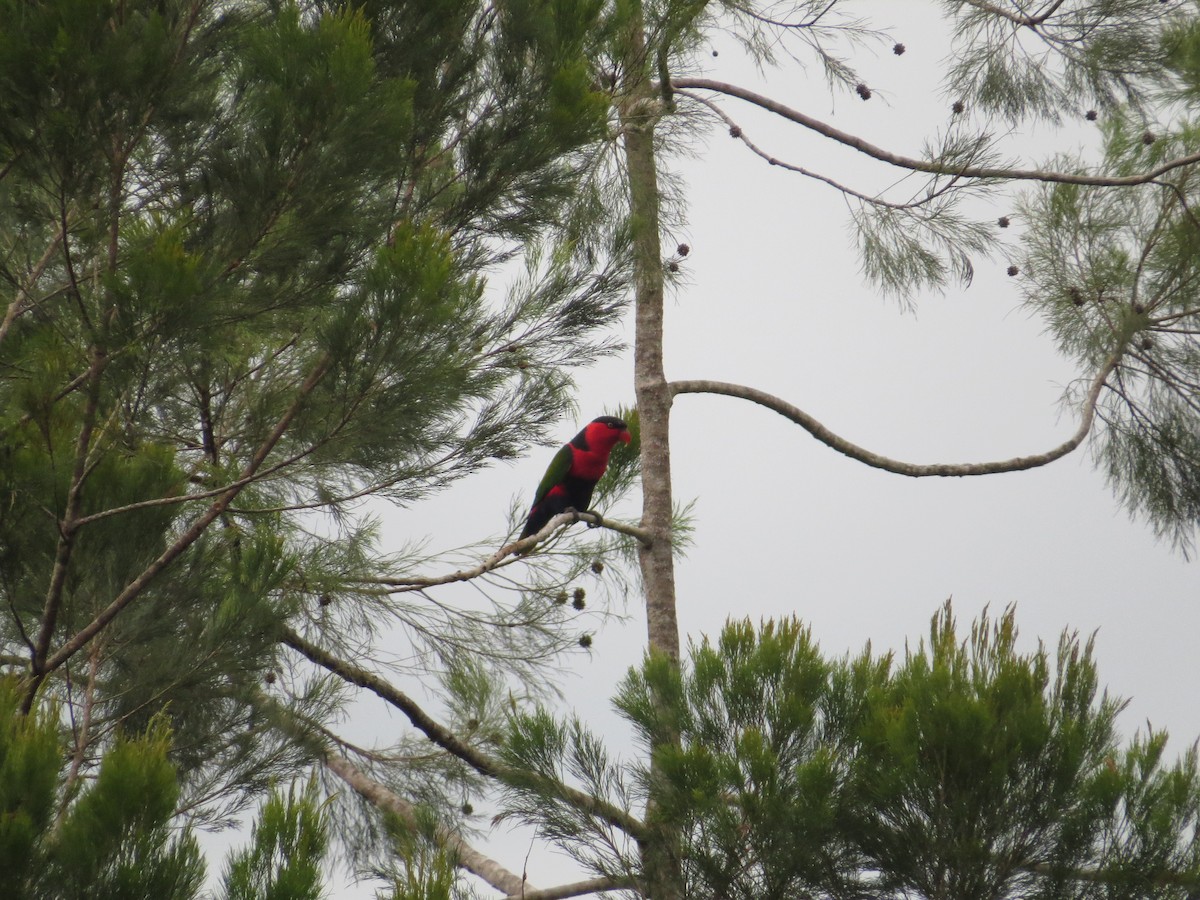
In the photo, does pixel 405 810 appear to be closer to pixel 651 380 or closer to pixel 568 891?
pixel 568 891

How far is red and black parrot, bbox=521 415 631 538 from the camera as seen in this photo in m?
3.66

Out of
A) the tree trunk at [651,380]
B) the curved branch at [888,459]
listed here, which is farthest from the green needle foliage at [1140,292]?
the tree trunk at [651,380]

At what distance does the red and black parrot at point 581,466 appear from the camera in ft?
12.0

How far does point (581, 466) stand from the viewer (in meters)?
3.66

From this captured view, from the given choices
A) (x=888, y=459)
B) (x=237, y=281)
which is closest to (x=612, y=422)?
(x=888, y=459)

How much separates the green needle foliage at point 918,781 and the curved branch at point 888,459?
4.28ft

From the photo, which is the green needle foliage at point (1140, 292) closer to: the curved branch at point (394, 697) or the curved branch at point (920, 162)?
A: the curved branch at point (920, 162)

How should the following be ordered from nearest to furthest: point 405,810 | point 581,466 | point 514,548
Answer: point 514,548, point 581,466, point 405,810

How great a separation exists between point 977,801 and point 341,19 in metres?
1.78

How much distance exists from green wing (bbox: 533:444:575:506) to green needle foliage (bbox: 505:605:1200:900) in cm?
153

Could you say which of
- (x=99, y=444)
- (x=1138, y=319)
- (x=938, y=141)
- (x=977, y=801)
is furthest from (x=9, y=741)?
(x=1138, y=319)

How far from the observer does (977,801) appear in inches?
80.5

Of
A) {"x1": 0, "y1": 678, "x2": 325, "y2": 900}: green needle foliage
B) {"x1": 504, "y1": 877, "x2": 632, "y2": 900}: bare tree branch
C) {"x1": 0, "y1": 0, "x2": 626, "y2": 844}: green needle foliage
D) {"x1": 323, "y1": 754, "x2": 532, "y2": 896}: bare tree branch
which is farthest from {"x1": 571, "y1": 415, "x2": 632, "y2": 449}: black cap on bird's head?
{"x1": 0, "y1": 678, "x2": 325, "y2": 900}: green needle foliage

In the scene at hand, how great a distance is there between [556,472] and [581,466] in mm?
116
